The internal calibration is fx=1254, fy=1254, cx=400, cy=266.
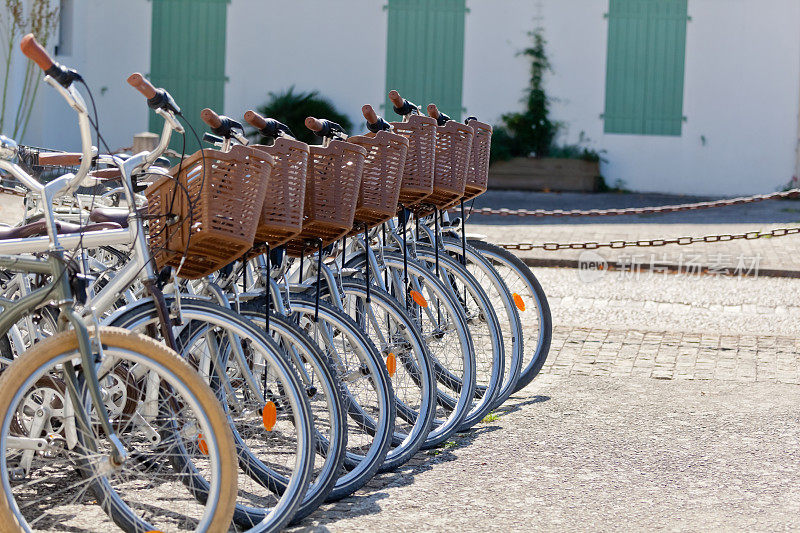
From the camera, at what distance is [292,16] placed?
17.1 m

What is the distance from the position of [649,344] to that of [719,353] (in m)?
0.39

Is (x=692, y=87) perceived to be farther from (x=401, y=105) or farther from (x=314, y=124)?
(x=314, y=124)

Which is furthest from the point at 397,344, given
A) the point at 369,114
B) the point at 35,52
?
the point at 35,52

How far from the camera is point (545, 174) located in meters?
17.0

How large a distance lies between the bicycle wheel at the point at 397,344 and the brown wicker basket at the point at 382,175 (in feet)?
0.93

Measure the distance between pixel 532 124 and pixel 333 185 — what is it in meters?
13.4

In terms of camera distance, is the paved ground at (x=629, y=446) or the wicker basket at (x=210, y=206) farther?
the paved ground at (x=629, y=446)

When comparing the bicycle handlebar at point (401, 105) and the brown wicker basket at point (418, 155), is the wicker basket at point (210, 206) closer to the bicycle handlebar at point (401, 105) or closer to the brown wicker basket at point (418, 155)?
the brown wicker basket at point (418, 155)

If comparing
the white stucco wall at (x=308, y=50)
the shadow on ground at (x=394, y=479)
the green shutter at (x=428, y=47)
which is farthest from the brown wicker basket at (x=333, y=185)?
the white stucco wall at (x=308, y=50)

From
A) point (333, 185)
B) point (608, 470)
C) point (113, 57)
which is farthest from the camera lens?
point (113, 57)

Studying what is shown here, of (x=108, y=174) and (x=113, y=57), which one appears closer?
(x=108, y=174)

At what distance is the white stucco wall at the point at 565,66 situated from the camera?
16766 mm

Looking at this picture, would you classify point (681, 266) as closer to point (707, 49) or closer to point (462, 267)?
point (462, 267)

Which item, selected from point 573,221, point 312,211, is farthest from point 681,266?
point 312,211
